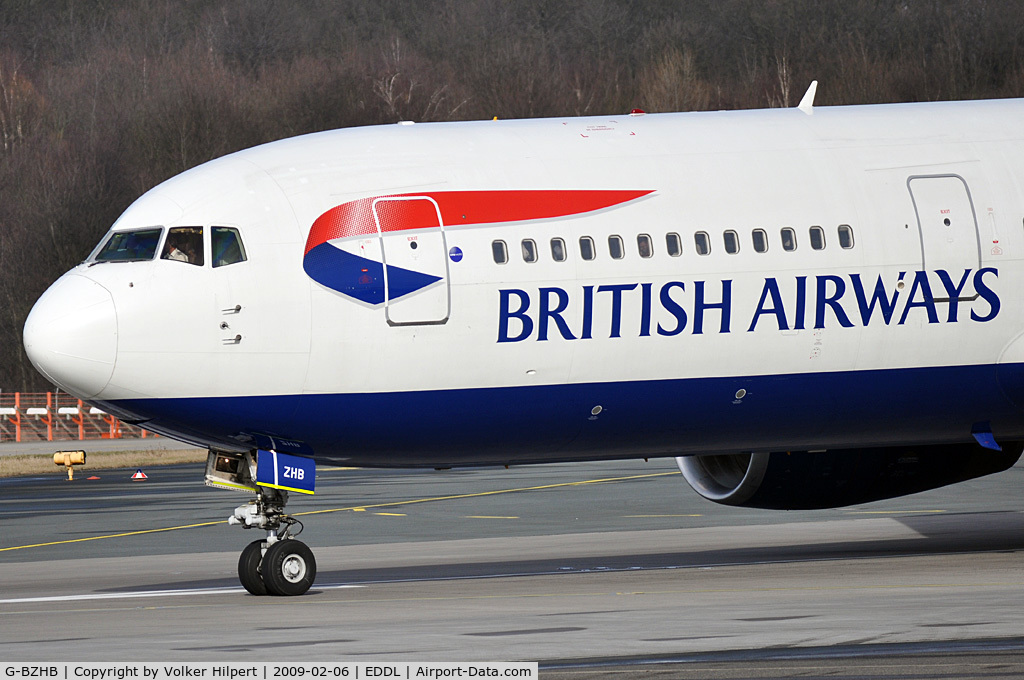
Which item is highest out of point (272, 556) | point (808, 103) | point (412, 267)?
point (808, 103)

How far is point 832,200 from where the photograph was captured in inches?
767

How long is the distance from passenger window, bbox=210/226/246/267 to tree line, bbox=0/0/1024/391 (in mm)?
67682

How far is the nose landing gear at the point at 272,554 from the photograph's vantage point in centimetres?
1819

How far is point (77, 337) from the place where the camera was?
1723 cm

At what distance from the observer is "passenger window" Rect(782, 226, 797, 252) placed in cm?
1912

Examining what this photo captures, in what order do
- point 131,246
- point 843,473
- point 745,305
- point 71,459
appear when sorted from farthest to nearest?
point 71,459 < point 843,473 < point 745,305 < point 131,246

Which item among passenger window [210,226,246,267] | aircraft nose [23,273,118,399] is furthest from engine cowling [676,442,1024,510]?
aircraft nose [23,273,118,399]

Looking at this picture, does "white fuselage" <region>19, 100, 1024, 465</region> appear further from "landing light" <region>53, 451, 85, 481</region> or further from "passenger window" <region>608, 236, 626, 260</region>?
"landing light" <region>53, 451, 85, 481</region>

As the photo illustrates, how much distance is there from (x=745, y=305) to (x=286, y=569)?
225 inches

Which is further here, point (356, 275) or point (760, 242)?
point (760, 242)

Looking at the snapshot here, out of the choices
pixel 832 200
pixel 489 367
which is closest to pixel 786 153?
pixel 832 200

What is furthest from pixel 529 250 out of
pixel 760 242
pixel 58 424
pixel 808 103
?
pixel 58 424

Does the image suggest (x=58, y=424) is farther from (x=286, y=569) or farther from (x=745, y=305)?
(x=745, y=305)

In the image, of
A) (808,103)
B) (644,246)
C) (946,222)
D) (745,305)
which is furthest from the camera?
(808,103)
